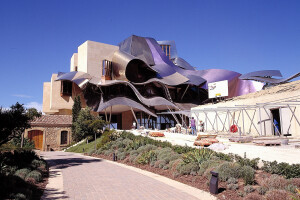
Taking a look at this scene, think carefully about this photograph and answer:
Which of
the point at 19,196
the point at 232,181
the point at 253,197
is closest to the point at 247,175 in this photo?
the point at 232,181

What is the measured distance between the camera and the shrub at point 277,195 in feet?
19.6

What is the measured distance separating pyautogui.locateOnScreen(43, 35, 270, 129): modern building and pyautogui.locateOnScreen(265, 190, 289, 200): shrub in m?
26.3

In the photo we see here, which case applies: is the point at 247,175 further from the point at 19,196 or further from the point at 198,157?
the point at 19,196

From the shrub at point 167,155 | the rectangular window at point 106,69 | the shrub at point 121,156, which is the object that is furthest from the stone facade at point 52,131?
the shrub at point 167,155

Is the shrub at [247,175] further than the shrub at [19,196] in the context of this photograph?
Yes

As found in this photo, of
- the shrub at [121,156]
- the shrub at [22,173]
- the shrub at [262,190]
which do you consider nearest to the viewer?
the shrub at [262,190]

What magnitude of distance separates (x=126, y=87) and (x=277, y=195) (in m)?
31.6

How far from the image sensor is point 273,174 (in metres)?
7.70

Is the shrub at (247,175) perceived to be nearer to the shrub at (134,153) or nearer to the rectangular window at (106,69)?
the shrub at (134,153)

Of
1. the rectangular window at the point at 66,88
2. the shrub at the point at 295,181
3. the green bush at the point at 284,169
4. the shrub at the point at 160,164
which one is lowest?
the shrub at the point at 160,164

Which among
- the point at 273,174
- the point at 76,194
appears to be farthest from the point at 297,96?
the point at 76,194

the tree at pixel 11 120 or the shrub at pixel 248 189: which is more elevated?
the tree at pixel 11 120

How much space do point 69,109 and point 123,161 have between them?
2495 centimetres

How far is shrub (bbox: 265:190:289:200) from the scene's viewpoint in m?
5.99
